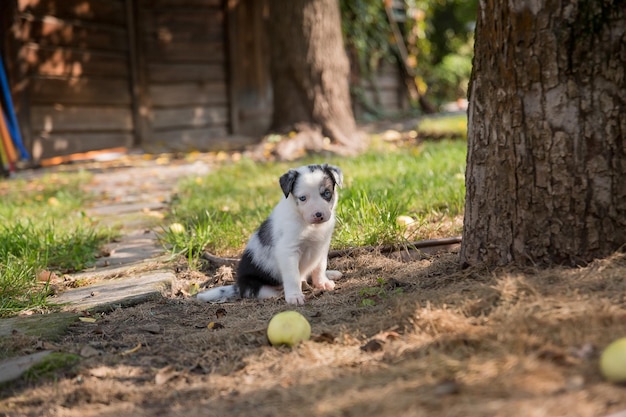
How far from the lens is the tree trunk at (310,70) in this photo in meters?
10.1

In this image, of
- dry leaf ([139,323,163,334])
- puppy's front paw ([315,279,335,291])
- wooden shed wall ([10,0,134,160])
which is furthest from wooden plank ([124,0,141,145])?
dry leaf ([139,323,163,334])

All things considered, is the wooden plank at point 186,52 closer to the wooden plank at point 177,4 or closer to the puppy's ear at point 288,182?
the wooden plank at point 177,4

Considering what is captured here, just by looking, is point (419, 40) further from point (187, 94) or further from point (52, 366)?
point (52, 366)

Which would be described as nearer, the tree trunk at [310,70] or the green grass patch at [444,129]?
the tree trunk at [310,70]

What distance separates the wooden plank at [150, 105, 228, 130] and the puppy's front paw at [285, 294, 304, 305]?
9347 mm

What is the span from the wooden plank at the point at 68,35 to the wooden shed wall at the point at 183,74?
21.2 inches

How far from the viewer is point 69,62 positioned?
11.5 meters

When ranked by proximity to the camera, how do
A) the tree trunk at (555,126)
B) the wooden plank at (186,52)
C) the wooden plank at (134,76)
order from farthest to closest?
the wooden plank at (186,52) < the wooden plank at (134,76) < the tree trunk at (555,126)

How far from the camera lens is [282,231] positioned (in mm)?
4340

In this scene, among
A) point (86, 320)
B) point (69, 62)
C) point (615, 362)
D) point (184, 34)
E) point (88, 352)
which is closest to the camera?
point (615, 362)

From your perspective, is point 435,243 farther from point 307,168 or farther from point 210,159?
point 210,159

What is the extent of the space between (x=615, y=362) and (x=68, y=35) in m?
10.9

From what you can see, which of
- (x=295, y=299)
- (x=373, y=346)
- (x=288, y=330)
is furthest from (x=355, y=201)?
(x=373, y=346)

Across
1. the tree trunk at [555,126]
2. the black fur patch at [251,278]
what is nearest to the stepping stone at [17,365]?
the black fur patch at [251,278]
